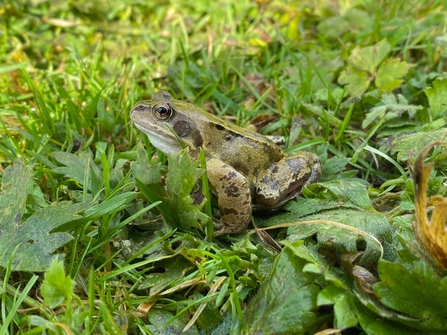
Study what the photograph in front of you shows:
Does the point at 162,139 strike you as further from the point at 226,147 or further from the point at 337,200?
the point at 337,200

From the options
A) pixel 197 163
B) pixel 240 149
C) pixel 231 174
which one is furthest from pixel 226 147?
pixel 197 163

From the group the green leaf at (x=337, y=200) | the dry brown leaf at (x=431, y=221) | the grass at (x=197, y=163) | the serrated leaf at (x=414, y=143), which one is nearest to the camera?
the dry brown leaf at (x=431, y=221)

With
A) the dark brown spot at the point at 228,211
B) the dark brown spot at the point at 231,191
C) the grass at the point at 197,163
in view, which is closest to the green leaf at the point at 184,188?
the grass at the point at 197,163

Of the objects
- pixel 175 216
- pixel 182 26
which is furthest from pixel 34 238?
pixel 182 26

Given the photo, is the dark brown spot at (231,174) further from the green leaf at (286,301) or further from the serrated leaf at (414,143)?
→ the serrated leaf at (414,143)

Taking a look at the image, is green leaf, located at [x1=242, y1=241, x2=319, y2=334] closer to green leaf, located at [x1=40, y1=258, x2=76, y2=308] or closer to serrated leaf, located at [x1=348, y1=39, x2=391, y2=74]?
green leaf, located at [x1=40, y1=258, x2=76, y2=308]

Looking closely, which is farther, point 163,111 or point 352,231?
point 163,111

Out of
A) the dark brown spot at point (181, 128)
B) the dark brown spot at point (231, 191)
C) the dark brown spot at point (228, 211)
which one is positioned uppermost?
the dark brown spot at point (181, 128)
